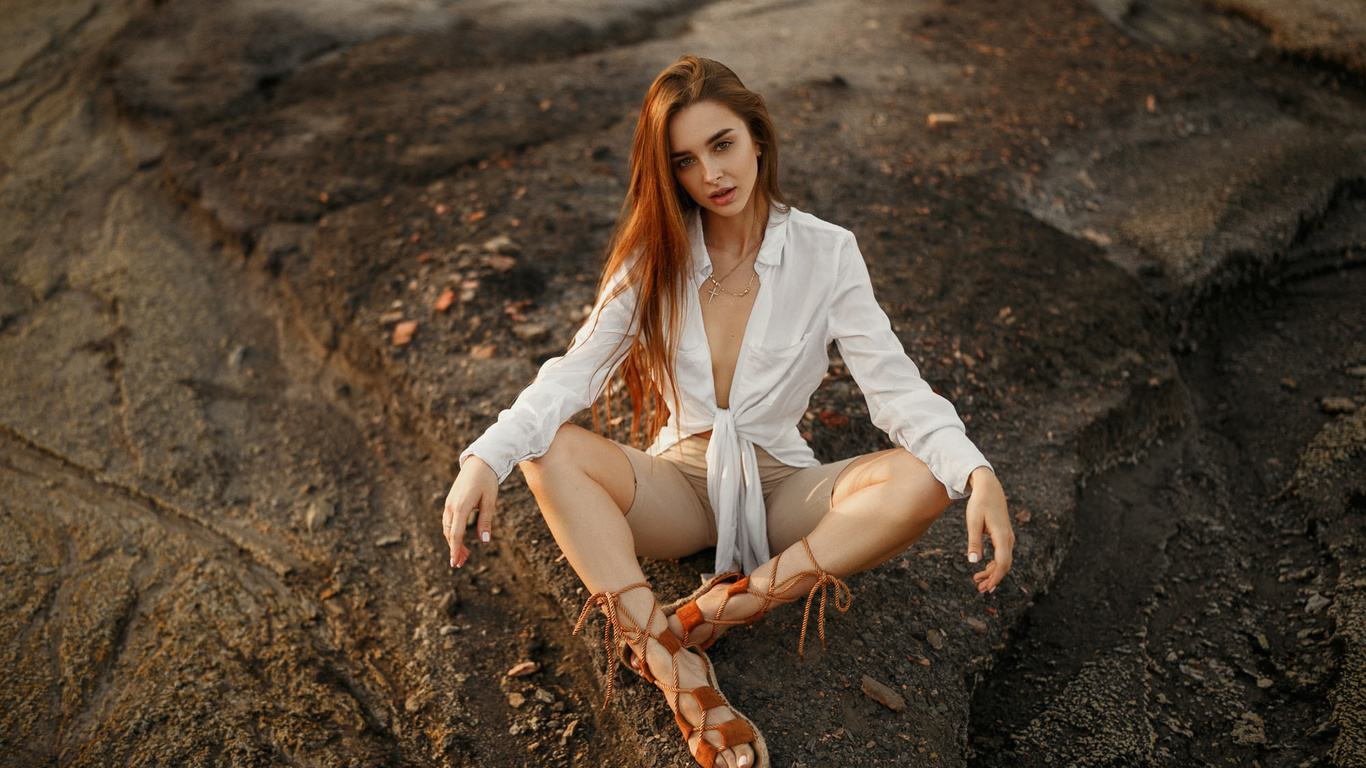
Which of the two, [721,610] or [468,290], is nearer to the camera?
[721,610]

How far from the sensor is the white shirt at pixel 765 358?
2045mm

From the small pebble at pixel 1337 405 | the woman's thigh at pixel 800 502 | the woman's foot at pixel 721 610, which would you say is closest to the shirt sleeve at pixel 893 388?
the woman's thigh at pixel 800 502

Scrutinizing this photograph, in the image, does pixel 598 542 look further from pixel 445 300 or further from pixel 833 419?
pixel 445 300

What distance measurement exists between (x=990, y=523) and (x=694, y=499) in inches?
29.3

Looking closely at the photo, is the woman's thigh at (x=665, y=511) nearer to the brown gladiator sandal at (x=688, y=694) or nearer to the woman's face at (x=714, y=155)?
the brown gladiator sandal at (x=688, y=694)

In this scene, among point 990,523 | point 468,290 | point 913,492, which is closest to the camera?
point 990,523

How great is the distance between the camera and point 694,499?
2221 millimetres

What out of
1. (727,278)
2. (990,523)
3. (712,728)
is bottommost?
(712,728)

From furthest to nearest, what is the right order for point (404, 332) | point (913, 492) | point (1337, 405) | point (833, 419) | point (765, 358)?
point (404, 332) < point (1337, 405) < point (833, 419) < point (765, 358) < point (913, 492)

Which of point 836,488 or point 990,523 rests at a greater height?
point 990,523

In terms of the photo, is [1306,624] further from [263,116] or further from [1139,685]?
[263,116]

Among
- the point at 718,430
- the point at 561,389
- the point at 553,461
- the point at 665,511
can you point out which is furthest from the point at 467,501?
the point at 718,430

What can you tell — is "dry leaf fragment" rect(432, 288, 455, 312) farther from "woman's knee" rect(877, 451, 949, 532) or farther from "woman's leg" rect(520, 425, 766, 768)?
"woman's knee" rect(877, 451, 949, 532)

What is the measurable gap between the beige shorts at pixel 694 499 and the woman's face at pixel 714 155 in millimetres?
604
